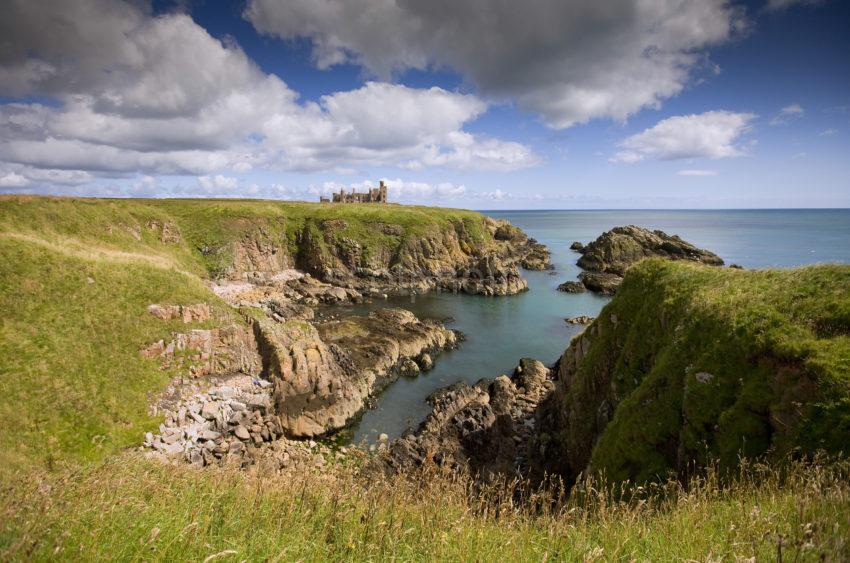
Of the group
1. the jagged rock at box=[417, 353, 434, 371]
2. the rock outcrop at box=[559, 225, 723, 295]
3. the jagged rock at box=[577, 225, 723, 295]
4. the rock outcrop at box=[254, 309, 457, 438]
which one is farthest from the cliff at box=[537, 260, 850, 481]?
the jagged rock at box=[577, 225, 723, 295]

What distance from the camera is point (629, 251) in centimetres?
11256

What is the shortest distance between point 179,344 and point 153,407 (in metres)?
5.91

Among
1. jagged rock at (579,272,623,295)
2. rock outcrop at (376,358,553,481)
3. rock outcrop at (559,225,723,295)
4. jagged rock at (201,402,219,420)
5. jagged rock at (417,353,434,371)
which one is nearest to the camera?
rock outcrop at (376,358,553,481)

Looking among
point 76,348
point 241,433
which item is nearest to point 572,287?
point 241,433

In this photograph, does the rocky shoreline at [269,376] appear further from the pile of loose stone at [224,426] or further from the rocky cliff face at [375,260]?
the rocky cliff face at [375,260]

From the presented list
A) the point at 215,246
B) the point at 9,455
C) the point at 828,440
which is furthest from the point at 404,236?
the point at 828,440

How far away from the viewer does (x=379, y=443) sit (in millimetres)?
29375

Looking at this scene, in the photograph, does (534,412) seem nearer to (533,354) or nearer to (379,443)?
(379,443)

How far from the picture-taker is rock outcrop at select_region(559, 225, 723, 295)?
342ft

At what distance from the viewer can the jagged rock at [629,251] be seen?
10475 centimetres

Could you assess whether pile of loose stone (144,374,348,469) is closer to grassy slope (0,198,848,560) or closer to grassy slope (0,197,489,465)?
grassy slope (0,197,489,465)

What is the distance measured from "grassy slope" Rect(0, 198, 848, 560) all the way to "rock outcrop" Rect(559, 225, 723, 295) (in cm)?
9136

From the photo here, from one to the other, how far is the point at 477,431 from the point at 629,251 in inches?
Answer: 4053

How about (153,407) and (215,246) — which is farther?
(215,246)
